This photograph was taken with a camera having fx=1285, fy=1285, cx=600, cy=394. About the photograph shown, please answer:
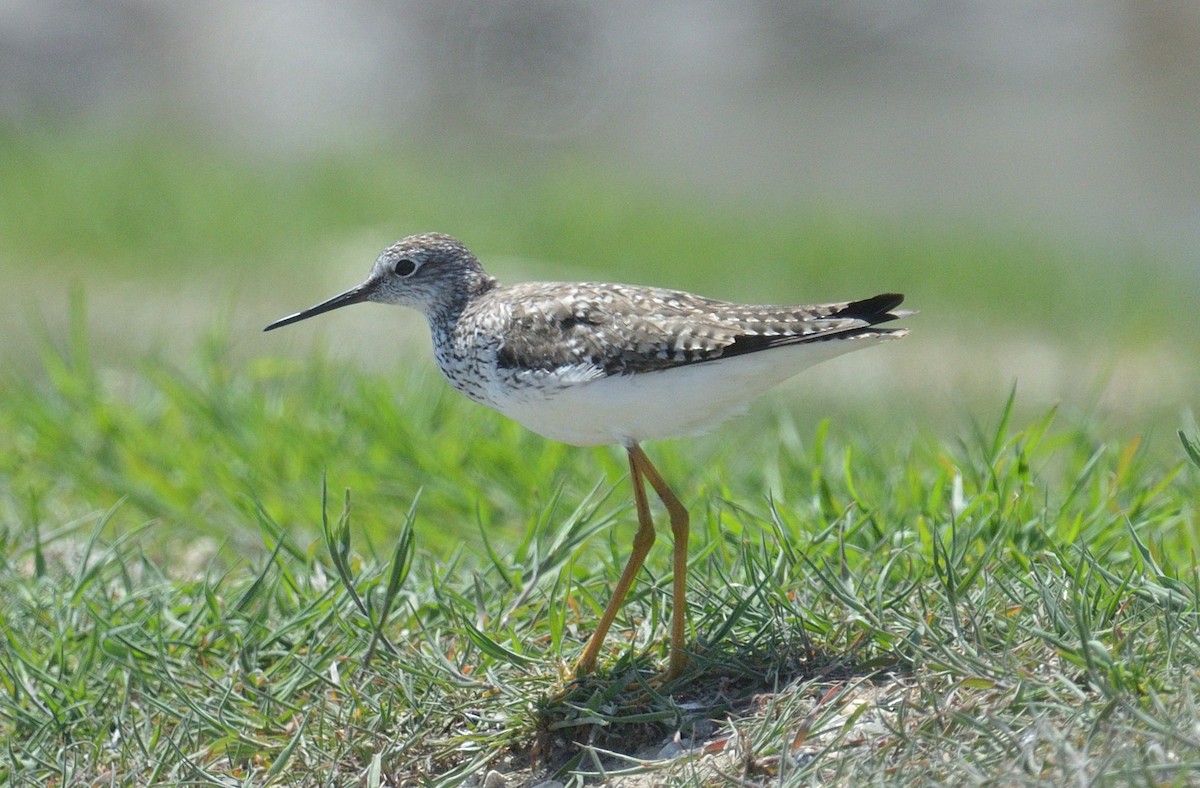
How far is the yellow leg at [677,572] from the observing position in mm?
3230

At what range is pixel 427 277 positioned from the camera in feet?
13.1

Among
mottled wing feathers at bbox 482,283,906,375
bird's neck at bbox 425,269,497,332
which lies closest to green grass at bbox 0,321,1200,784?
mottled wing feathers at bbox 482,283,906,375

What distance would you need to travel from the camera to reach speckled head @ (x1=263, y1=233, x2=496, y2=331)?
4.00m

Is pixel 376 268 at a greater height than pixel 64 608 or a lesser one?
greater

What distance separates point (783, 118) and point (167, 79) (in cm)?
819

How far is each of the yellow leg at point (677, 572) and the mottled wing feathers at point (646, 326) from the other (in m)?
0.27

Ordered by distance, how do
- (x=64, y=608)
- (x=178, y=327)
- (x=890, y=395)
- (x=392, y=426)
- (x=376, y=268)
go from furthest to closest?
1. (x=178, y=327)
2. (x=890, y=395)
3. (x=392, y=426)
4. (x=376, y=268)
5. (x=64, y=608)

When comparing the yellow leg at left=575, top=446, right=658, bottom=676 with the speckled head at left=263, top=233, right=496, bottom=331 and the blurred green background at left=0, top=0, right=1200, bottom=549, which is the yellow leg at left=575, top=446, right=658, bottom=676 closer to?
the speckled head at left=263, top=233, right=496, bottom=331

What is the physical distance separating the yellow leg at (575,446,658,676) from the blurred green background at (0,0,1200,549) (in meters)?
1.27

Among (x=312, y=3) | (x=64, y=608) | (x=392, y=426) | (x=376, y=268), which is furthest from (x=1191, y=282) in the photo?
(x=312, y=3)

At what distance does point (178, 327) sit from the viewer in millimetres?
8164

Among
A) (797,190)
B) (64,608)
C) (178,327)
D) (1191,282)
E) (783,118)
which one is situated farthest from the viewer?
(783,118)

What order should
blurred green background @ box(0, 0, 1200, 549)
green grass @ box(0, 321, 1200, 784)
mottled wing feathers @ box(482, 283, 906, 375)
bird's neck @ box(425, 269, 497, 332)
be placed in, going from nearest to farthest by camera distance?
green grass @ box(0, 321, 1200, 784) → mottled wing feathers @ box(482, 283, 906, 375) → bird's neck @ box(425, 269, 497, 332) → blurred green background @ box(0, 0, 1200, 549)

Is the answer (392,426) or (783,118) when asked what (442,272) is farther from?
(783,118)
